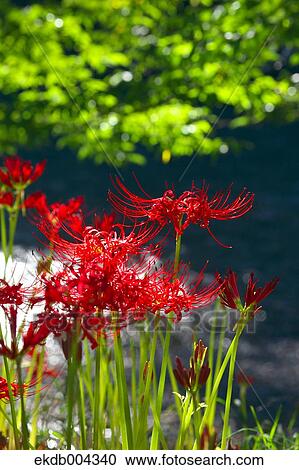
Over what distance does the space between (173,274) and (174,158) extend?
378cm

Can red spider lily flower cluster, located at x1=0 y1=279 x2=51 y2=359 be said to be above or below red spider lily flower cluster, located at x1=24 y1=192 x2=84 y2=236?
below

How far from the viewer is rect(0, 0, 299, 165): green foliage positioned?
11.7 feet

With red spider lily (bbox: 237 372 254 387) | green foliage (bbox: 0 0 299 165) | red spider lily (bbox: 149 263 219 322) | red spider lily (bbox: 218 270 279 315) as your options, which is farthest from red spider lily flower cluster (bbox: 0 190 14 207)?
green foliage (bbox: 0 0 299 165)

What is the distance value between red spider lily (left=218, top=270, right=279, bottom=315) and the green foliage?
→ 235 centimetres

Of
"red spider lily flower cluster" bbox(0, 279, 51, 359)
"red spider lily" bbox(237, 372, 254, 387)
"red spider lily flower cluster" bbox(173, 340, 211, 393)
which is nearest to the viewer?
"red spider lily flower cluster" bbox(0, 279, 51, 359)

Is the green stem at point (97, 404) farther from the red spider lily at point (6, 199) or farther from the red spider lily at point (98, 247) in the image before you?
the red spider lily at point (6, 199)

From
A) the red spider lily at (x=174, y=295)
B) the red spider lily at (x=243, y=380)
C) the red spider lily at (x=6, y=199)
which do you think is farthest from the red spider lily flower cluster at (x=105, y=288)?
the red spider lily at (x=243, y=380)

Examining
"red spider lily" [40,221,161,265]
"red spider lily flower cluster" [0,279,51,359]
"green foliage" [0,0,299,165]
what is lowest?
"red spider lily flower cluster" [0,279,51,359]

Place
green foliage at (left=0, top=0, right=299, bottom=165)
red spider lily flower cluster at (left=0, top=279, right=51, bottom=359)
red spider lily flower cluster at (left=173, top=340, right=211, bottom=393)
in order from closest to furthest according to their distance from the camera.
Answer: red spider lily flower cluster at (left=0, top=279, right=51, bottom=359), red spider lily flower cluster at (left=173, top=340, right=211, bottom=393), green foliage at (left=0, top=0, right=299, bottom=165)

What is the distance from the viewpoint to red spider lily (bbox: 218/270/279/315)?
1.19 meters

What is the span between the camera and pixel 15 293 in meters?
1.20

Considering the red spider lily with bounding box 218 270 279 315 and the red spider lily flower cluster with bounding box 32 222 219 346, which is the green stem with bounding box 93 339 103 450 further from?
the red spider lily with bounding box 218 270 279 315

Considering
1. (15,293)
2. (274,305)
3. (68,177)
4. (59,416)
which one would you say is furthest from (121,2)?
(15,293)

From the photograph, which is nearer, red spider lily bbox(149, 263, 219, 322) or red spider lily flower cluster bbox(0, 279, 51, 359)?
red spider lily flower cluster bbox(0, 279, 51, 359)
